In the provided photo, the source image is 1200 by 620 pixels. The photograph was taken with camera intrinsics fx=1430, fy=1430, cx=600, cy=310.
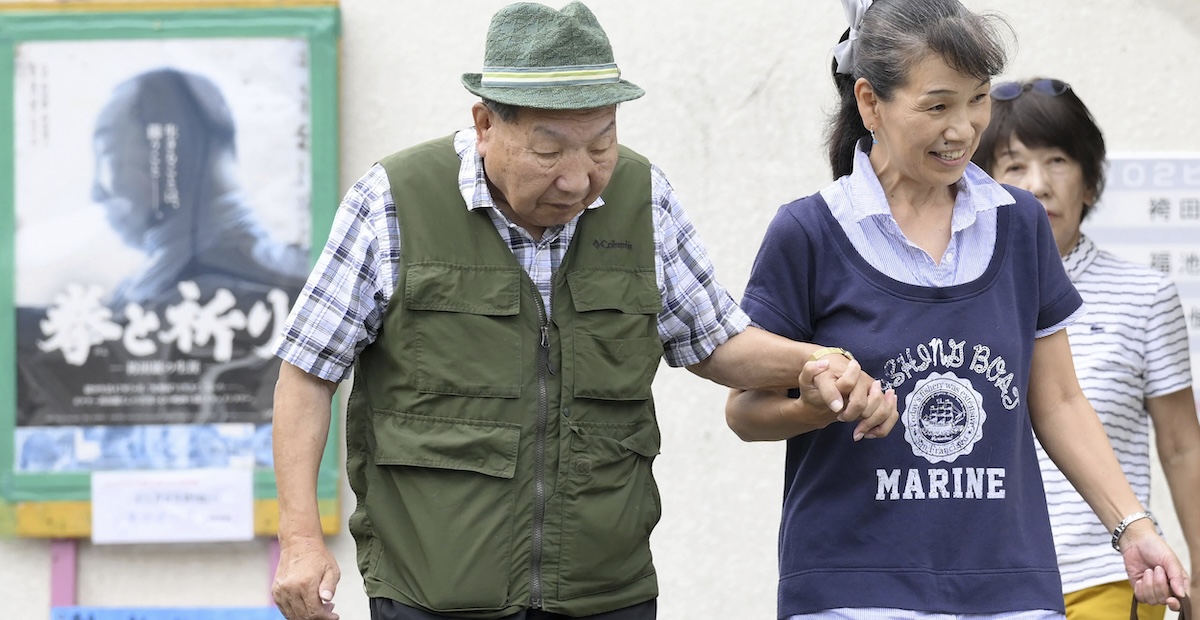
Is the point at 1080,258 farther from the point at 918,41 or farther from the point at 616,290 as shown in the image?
the point at 616,290

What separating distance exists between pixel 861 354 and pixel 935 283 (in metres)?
0.18

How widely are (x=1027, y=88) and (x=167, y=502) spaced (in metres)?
2.88

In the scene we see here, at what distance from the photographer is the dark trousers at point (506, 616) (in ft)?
7.57

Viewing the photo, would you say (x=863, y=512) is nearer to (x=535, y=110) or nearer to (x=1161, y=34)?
(x=535, y=110)

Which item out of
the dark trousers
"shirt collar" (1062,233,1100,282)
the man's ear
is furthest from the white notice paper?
"shirt collar" (1062,233,1100,282)

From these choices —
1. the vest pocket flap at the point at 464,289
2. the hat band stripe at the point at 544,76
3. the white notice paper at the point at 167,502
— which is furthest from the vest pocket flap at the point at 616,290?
the white notice paper at the point at 167,502

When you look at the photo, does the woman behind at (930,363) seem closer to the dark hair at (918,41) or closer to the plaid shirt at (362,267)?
the dark hair at (918,41)

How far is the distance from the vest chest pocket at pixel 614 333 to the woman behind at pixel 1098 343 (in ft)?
4.00

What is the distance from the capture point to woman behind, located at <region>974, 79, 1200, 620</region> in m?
3.11

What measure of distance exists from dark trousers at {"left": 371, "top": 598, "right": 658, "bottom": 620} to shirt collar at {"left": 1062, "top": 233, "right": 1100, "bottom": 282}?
57.8 inches

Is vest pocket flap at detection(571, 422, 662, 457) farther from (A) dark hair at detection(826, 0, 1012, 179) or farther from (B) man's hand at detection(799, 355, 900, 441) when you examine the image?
(A) dark hair at detection(826, 0, 1012, 179)

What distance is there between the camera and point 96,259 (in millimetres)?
4508

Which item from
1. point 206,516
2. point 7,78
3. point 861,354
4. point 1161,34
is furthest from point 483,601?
point 1161,34

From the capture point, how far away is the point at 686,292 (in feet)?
8.41
